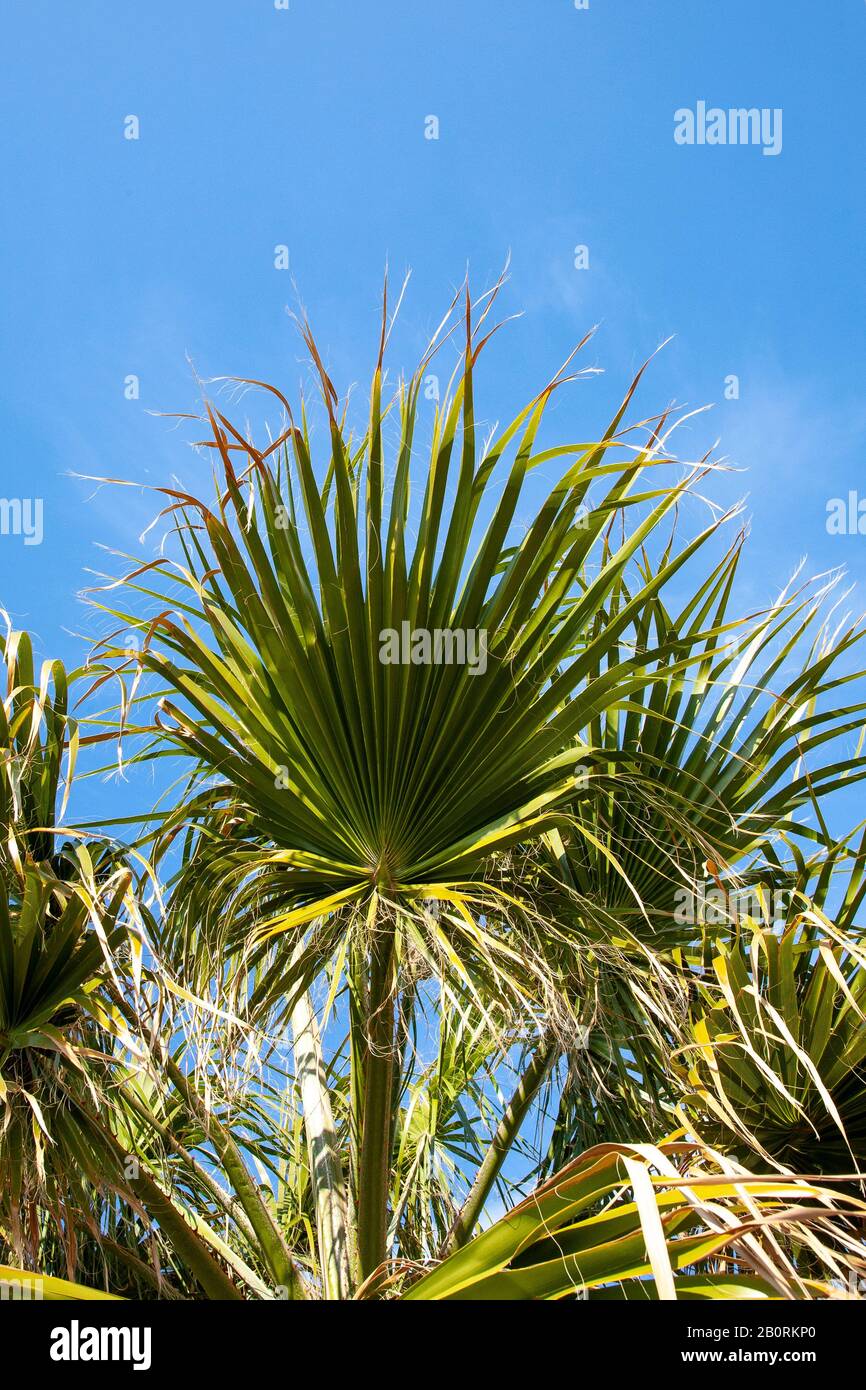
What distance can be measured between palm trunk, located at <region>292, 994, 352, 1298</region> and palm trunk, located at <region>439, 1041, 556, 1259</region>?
0.30 metres

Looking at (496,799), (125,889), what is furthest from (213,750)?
(496,799)

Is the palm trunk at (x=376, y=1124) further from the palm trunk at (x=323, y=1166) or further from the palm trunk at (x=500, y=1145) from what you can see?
the palm trunk at (x=500, y=1145)

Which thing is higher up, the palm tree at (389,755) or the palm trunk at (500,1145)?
the palm tree at (389,755)

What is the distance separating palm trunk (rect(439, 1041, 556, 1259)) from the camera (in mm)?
3115

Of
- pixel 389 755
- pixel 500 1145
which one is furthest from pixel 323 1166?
pixel 389 755

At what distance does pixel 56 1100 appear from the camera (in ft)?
8.73

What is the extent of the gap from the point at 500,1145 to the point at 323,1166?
52 centimetres

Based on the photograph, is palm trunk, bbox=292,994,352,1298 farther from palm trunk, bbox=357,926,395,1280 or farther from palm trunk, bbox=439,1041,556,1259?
palm trunk, bbox=439,1041,556,1259

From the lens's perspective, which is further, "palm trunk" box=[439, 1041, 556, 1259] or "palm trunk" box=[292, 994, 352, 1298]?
"palm trunk" box=[439, 1041, 556, 1259]

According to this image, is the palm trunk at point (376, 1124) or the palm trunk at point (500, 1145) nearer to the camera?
the palm trunk at point (376, 1124)

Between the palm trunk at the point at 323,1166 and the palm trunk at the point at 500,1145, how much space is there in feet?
0.98

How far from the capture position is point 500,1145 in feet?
10.2

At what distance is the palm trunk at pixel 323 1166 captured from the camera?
9.88 ft
